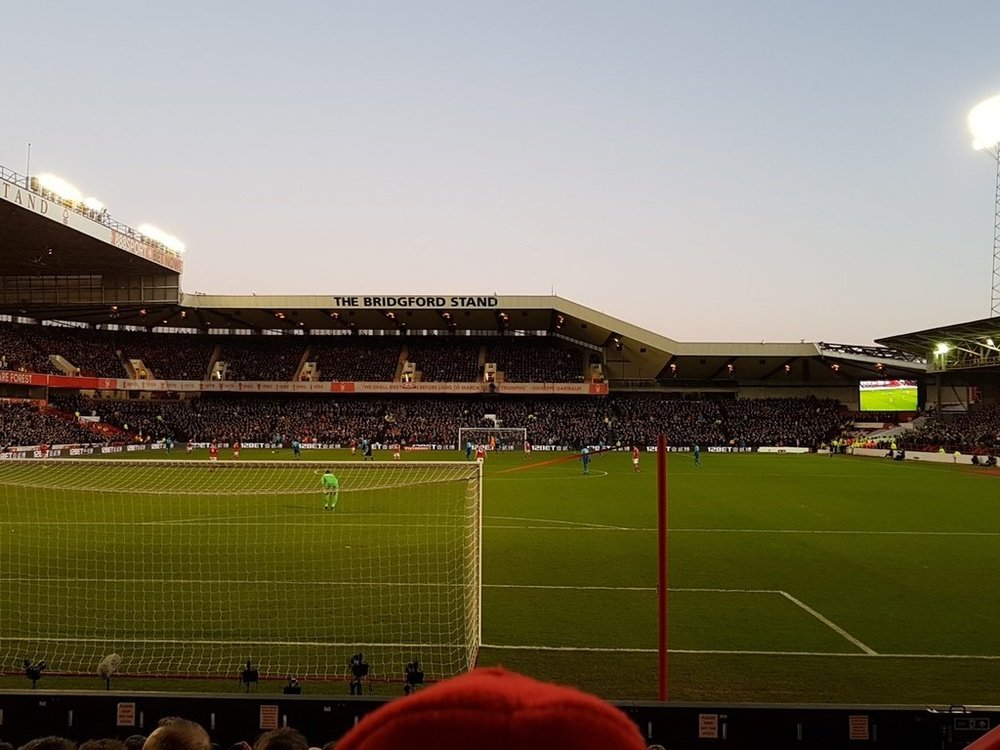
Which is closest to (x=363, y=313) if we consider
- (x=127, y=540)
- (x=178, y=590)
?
(x=127, y=540)

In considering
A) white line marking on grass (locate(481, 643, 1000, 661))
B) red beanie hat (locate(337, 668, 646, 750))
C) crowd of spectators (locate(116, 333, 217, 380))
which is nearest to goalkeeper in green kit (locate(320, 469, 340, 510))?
white line marking on grass (locate(481, 643, 1000, 661))

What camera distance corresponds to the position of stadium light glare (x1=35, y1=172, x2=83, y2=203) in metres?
40.5

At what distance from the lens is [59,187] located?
139 feet

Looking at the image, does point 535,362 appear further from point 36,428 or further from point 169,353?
point 36,428

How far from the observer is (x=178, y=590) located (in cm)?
1245

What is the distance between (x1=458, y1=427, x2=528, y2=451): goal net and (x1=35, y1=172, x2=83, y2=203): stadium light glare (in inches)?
1281

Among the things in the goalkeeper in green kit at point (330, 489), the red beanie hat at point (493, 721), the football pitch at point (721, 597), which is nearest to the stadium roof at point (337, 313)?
the goalkeeper in green kit at point (330, 489)

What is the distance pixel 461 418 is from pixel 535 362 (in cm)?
926

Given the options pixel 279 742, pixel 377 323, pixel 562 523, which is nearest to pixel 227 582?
pixel 562 523

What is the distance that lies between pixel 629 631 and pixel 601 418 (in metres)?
55.1

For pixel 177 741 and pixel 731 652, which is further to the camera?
pixel 731 652

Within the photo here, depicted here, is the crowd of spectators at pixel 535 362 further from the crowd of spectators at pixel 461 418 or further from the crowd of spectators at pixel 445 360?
the crowd of spectators at pixel 461 418

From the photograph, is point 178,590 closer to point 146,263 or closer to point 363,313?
point 146,263

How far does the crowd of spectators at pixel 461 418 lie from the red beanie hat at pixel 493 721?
196ft
